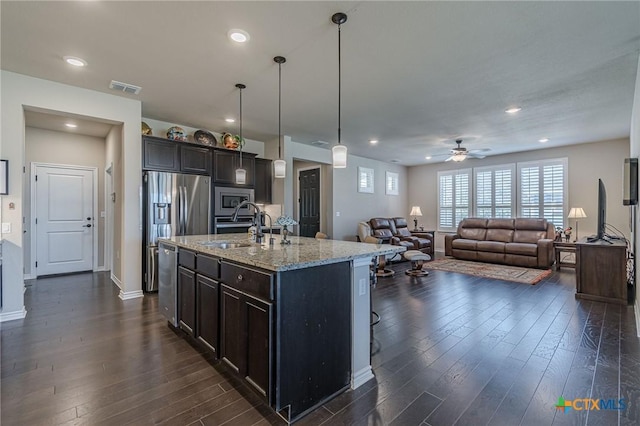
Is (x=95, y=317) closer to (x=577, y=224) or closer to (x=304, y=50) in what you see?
(x=304, y=50)

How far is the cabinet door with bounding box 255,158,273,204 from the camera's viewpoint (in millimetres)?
5773

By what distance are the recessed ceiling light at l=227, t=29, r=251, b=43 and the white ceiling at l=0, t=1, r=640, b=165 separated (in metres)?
0.06

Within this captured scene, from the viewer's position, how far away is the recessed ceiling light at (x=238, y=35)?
254 centimetres

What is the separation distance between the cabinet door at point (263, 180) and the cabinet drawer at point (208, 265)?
3.30 meters

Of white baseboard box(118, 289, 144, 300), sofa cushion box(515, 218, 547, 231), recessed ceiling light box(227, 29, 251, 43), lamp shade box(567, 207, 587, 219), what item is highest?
recessed ceiling light box(227, 29, 251, 43)

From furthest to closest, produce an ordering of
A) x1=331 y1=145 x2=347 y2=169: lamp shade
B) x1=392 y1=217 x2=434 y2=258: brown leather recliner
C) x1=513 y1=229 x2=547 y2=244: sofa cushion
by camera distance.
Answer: x1=392 y1=217 x2=434 y2=258: brown leather recliner
x1=513 y1=229 x2=547 y2=244: sofa cushion
x1=331 y1=145 x2=347 y2=169: lamp shade

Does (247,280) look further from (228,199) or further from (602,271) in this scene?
(602,271)

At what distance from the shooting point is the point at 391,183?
364 inches

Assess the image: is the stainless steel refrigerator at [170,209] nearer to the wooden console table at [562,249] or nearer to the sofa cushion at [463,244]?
the sofa cushion at [463,244]

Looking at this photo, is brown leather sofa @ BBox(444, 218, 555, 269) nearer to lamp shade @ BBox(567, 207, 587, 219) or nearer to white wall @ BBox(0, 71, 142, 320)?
lamp shade @ BBox(567, 207, 587, 219)

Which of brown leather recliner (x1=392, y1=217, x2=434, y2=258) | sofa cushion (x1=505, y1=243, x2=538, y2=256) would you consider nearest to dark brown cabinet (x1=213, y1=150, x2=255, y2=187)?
brown leather recliner (x1=392, y1=217, x2=434, y2=258)

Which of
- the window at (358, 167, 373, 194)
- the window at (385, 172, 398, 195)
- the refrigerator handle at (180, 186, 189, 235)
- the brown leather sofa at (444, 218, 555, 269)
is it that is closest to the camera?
the refrigerator handle at (180, 186, 189, 235)

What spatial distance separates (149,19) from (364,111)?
118 inches

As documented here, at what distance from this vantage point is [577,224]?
6797mm
